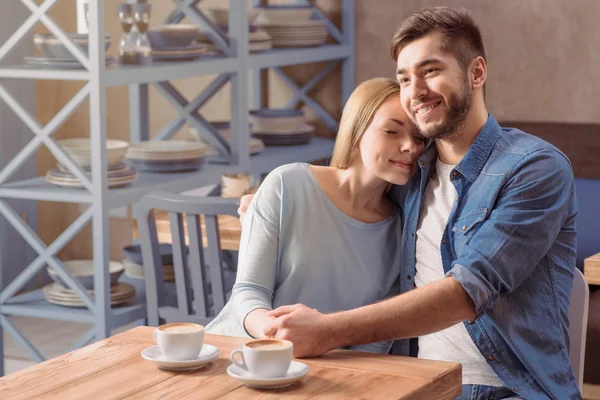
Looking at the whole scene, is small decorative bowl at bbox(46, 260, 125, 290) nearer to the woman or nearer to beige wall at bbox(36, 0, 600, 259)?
the woman

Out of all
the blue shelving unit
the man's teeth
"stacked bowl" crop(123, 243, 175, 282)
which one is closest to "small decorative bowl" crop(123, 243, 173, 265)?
"stacked bowl" crop(123, 243, 175, 282)

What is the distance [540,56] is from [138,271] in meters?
1.75

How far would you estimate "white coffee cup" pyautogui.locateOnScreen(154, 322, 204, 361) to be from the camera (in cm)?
159

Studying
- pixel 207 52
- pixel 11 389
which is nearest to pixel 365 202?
pixel 11 389

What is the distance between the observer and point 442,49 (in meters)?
1.98

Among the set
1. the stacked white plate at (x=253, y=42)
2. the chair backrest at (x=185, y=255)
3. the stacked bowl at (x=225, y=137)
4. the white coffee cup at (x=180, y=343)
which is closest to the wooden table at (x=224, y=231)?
the chair backrest at (x=185, y=255)

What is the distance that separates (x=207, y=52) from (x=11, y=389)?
2.39 meters

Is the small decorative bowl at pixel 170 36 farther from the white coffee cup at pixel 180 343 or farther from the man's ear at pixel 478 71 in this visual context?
the white coffee cup at pixel 180 343

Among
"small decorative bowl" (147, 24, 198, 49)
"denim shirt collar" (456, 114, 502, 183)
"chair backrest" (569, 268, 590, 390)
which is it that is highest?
"small decorative bowl" (147, 24, 198, 49)

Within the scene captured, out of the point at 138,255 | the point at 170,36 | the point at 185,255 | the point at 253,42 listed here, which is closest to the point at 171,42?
the point at 170,36

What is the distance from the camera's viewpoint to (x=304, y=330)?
169 centimetres

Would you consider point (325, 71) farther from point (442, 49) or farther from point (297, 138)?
point (442, 49)

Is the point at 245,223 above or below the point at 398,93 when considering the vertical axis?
below

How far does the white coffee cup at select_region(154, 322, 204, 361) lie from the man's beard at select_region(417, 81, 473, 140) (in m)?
0.65
